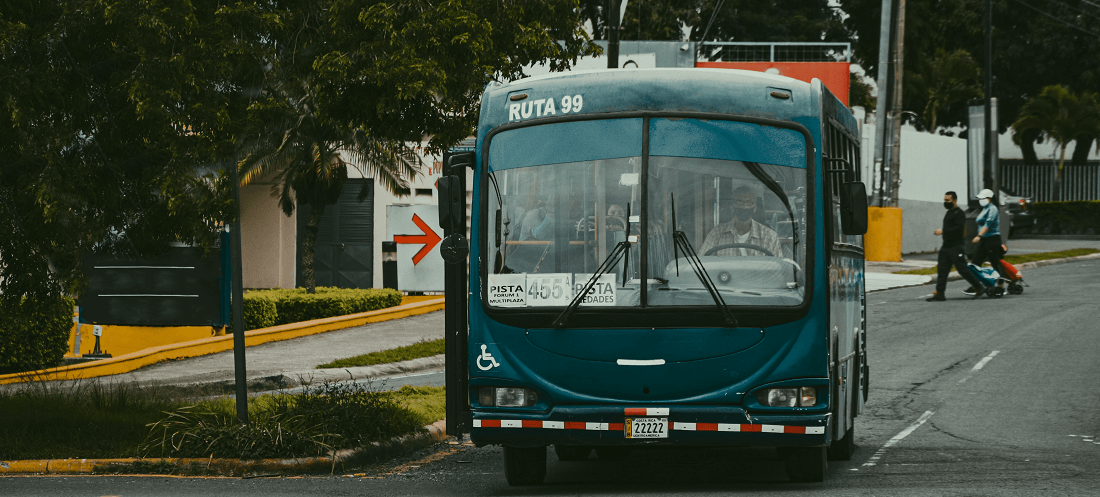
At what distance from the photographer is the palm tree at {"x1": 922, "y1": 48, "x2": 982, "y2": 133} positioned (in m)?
48.9

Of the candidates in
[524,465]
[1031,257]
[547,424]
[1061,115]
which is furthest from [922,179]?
[547,424]

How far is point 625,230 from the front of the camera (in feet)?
23.8

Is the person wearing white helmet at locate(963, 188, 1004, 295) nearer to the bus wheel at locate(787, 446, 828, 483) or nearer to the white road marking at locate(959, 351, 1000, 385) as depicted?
the white road marking at locate(959, 351, 1000, 385)

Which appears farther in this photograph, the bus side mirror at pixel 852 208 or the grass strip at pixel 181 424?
the grass strip at pixel 181 424

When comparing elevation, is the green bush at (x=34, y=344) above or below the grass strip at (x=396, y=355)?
above

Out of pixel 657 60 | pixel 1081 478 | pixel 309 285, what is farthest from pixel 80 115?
pixel 657 60

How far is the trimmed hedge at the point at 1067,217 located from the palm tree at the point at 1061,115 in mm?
2776

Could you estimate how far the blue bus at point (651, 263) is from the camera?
7129mm

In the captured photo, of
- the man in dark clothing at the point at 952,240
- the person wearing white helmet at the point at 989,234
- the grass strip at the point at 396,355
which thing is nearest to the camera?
the grass strip at the point at 396,355

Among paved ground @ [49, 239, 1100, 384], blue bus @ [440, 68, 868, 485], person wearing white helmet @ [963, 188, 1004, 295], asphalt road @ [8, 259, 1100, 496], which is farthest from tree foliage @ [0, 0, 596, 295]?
person wearing white helmet @ [963, 188, 1004, 295]

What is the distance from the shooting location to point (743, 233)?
725cm

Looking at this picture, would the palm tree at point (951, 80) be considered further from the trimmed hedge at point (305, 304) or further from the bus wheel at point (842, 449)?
the bus wheel at point (842, 449)

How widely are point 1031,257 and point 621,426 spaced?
28273mm

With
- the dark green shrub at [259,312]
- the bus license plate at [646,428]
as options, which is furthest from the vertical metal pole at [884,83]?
the bus license plate at [646,428]
